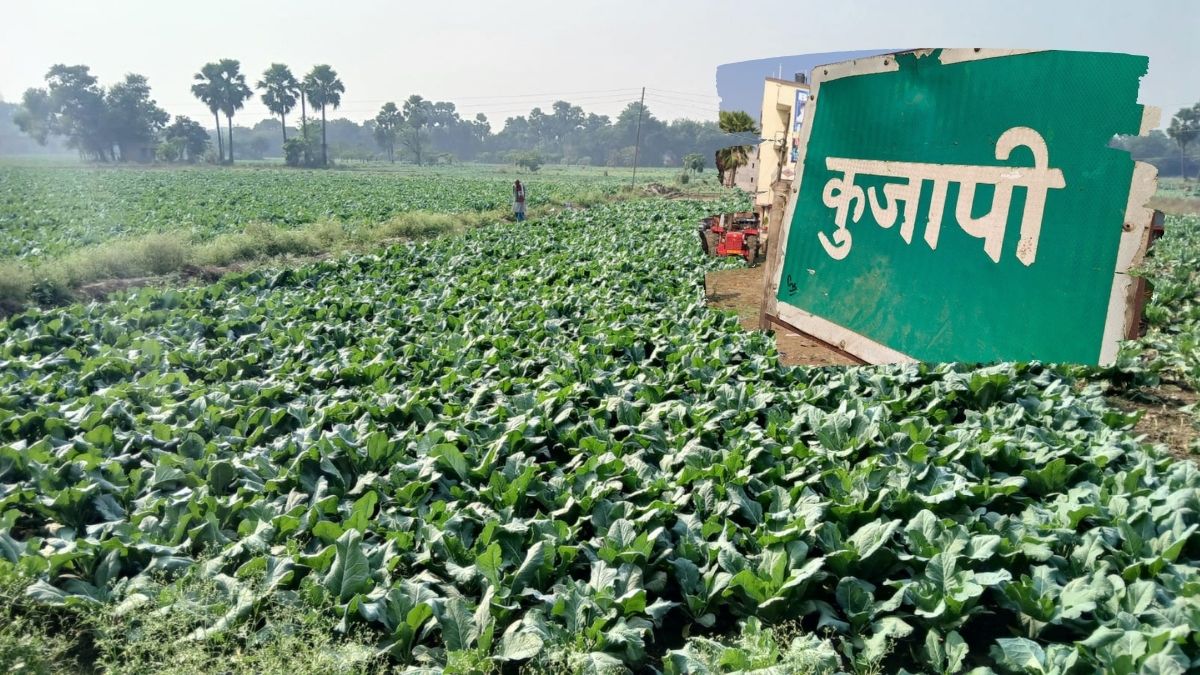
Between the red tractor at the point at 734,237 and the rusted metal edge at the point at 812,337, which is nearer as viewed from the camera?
the rusted metal edge at the point at 812,337

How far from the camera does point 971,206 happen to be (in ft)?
6.45

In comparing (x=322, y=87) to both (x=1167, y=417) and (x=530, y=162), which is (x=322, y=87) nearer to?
(x=530, y=162)

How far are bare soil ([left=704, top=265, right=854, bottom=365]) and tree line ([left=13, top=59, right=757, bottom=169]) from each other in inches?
1893

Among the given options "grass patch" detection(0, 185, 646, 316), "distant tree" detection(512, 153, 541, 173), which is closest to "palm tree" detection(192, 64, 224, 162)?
"distant tree" detection(512, 153, 541, 173)

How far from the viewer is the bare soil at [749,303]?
24.7 ft

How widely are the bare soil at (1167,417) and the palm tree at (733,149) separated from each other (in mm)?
10449

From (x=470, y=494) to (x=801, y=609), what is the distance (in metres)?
2.08

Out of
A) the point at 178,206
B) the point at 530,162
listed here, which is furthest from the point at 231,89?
the point at 178,206

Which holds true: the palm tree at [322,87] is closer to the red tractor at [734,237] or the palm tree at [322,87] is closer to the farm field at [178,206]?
the farm field at [178,206]

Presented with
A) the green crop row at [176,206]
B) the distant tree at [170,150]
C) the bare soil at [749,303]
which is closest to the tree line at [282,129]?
the distant tree at [170,150]

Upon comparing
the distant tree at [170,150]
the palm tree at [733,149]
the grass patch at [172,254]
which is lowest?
the grass patch at [172,254]

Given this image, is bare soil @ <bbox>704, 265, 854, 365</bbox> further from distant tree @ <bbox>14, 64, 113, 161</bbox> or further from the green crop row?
distant tree @ <bbox>14, 64, 113, 161</bbox>

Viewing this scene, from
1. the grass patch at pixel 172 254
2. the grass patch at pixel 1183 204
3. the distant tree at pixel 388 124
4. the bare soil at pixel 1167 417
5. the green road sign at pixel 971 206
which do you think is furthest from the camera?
the distant tree at pixel 388 124

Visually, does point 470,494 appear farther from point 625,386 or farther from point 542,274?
point 542,274
